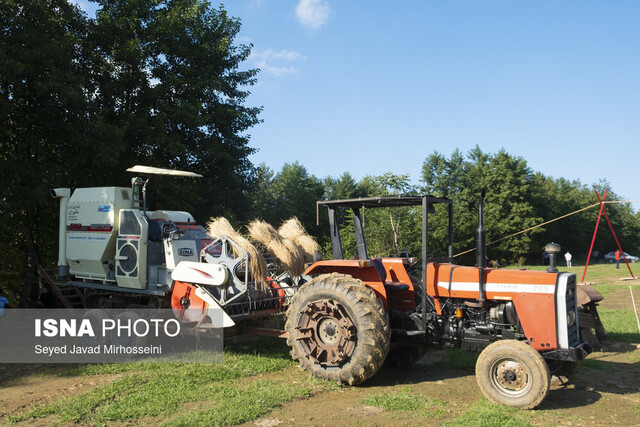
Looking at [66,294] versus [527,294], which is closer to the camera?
[527,294]

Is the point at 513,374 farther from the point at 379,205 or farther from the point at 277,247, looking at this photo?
the point at 277,247

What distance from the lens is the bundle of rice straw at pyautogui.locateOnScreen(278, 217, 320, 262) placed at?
907cm

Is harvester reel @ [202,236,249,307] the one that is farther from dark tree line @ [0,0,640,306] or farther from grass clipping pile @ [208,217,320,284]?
dark tree line @ [0,0,640,306]

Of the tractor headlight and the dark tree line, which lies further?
the dark tree line

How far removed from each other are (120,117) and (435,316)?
462 inches

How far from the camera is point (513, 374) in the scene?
213 inches

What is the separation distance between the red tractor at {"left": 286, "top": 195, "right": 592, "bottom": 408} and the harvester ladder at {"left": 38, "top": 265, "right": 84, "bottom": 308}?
5363 millimetres

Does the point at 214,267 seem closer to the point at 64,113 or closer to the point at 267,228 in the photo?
the point at 267,228

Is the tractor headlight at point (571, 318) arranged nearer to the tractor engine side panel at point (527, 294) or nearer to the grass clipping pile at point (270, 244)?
the tractor engine side panel at point (527, 294)

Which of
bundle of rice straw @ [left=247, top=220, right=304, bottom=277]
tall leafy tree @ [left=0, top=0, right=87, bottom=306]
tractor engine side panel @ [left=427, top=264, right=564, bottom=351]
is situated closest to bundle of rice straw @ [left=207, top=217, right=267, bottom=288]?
bundle of rice straw @ [left=247, top=220, right=304, bottom=277]

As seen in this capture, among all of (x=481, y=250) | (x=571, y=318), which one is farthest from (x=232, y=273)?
(x=571, y=318)

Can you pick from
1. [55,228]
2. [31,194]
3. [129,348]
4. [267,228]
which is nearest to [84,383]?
[129,348]

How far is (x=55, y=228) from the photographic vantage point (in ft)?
44.1

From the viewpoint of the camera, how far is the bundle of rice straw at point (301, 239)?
29.8ft
